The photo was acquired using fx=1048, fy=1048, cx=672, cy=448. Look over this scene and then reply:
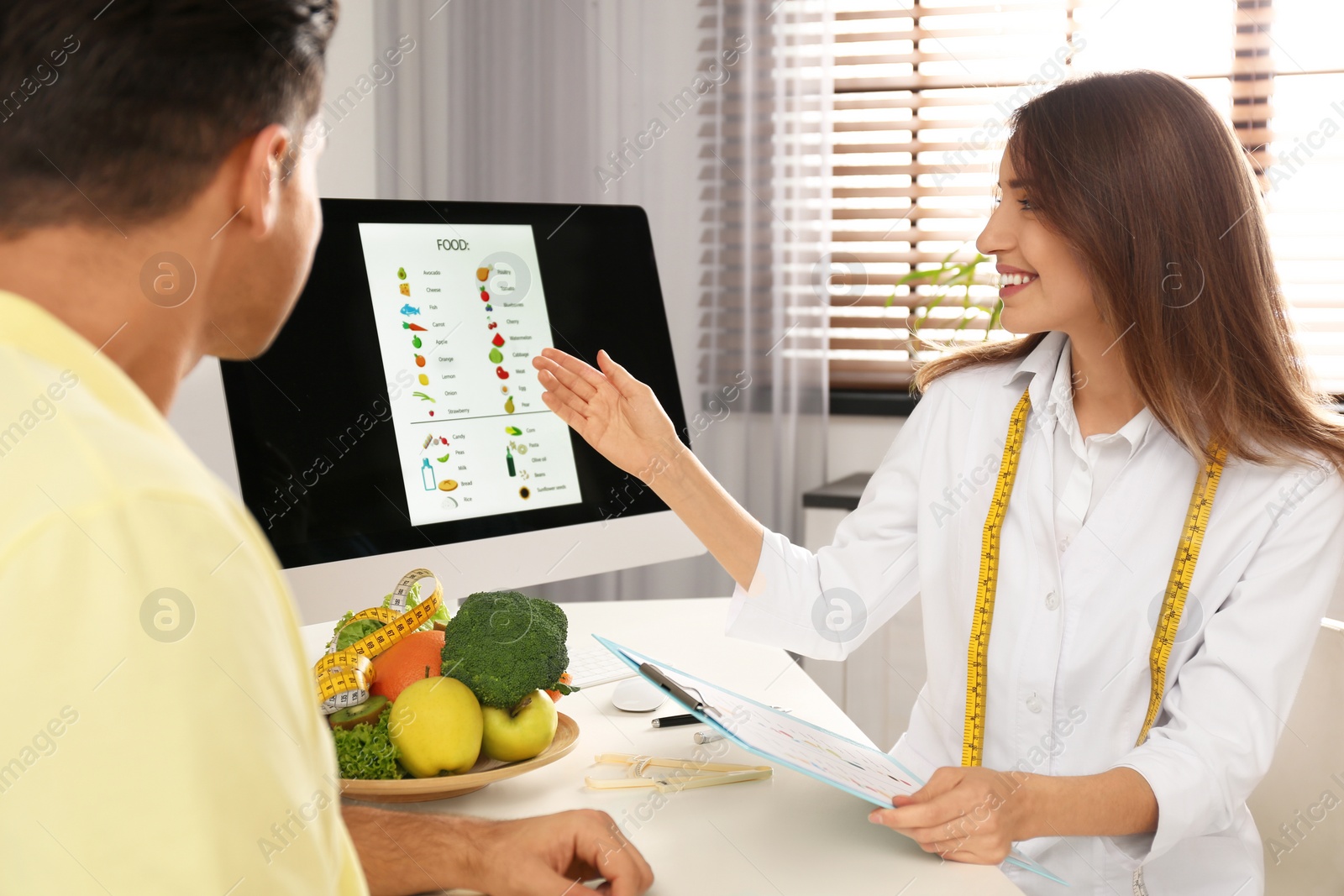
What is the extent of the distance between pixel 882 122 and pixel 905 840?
90.6 inches

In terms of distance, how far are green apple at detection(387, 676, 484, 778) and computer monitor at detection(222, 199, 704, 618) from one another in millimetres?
332

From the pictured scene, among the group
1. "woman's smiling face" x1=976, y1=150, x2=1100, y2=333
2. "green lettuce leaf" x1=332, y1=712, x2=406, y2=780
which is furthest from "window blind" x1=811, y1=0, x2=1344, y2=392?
"green lettuce leaf" x1=332, y1=712, x2=406, y2=780

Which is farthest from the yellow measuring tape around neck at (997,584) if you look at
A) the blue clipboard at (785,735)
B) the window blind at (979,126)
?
the window blind at (979,126)

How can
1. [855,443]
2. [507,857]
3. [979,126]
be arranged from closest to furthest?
[507,857]
[979,126]
[855,443]

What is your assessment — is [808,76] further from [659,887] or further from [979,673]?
[659,887]

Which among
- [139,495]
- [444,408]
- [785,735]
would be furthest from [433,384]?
[139,495]

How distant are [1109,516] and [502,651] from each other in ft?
2.62

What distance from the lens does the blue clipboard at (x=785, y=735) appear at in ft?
2.76

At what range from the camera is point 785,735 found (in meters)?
0.94

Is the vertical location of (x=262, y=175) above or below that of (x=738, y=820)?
above

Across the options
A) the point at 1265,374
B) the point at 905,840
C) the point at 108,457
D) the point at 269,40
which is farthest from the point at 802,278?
the point at 108,457

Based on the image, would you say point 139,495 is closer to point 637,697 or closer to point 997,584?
point 637,697

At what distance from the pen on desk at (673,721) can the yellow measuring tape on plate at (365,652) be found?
28 centimetres

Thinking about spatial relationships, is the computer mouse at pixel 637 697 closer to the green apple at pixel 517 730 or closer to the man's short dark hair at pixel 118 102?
the green apple at pixel 517 730
